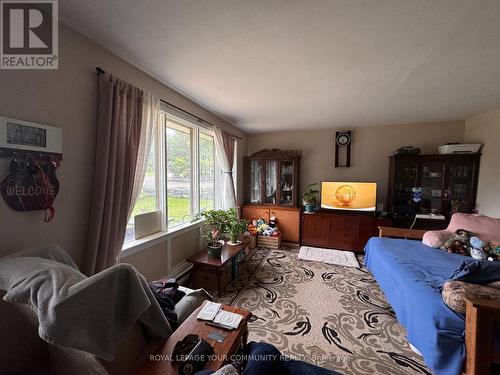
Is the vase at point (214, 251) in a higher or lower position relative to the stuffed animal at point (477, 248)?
lower

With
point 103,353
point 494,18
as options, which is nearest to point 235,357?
point 103,353

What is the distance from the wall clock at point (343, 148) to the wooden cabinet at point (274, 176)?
76 centimetres

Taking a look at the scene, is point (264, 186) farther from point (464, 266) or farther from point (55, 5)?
point (55, 5)

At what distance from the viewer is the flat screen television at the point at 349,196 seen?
3523 mm

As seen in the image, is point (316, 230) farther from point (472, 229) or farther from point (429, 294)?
point (429, 294)

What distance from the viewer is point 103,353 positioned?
0.65 metres

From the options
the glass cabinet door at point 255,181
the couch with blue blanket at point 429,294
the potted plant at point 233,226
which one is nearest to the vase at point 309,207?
the glass cabinet door at point 255,181

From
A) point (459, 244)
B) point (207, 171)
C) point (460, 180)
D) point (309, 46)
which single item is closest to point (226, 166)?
point (207, 171)

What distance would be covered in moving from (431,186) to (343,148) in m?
1.54

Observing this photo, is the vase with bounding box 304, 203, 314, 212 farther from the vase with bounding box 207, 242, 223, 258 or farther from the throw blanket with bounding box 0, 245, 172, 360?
the throw blanket with bounding box 0, 245, 172, 360

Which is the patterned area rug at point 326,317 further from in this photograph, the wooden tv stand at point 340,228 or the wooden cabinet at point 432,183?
the wooden cabinet at point 432,183

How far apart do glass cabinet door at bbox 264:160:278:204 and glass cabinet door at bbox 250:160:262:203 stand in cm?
15

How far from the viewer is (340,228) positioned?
3559 mm

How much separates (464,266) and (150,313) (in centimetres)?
203
